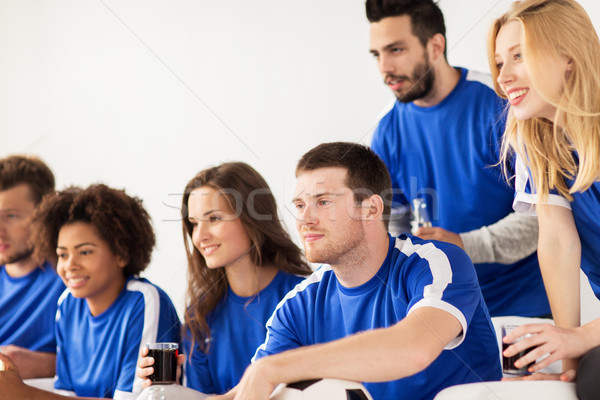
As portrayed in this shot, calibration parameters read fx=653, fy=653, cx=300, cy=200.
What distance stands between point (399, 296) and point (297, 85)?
1741 millimetres

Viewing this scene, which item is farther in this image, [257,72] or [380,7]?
Result: [257,72]

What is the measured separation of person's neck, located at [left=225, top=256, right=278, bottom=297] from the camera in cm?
189

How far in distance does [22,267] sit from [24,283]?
0.06 metres

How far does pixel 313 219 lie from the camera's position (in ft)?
4.71

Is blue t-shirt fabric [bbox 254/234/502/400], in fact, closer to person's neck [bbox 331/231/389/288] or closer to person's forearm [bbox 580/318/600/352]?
person's neck [bbox 331/231/389/288]

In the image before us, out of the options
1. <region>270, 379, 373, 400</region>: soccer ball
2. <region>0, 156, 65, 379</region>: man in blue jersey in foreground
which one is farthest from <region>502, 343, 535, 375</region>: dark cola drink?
<region>0, 156, 65, 379</region>: man in blue jersey in foreground

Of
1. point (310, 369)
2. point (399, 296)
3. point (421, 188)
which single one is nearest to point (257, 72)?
point (421, 188)

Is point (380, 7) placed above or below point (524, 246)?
above

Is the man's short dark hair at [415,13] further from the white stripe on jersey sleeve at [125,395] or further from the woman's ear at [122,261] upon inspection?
the white stripe on jersey sleeve at [125,395]

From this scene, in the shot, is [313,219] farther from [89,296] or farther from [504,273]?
[89,296]

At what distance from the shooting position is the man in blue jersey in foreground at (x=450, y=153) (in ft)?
5.95

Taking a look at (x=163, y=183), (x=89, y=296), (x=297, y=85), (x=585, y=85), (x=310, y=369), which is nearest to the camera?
(x=310, y=369)

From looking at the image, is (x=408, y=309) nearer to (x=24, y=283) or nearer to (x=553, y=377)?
(x=553, y=377)

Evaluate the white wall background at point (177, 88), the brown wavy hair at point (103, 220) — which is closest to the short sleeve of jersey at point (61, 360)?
the brown wavy hair at point (103, 220)
